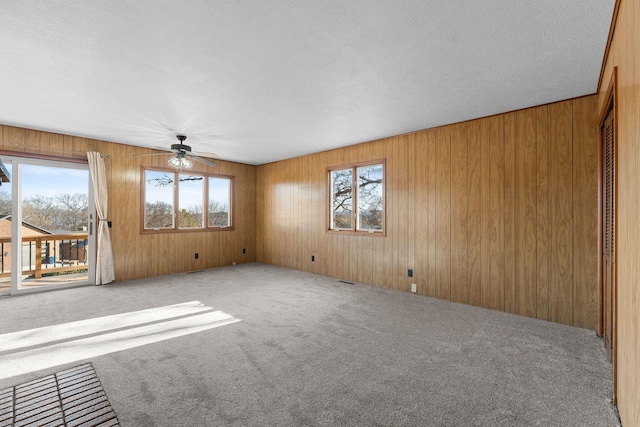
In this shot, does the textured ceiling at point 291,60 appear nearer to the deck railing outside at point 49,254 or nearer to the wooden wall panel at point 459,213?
the wooden wall panel at point 459,213

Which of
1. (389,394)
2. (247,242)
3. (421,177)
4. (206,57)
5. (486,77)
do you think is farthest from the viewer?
(247,242)

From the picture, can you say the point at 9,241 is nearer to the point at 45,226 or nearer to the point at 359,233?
the point at 45,226

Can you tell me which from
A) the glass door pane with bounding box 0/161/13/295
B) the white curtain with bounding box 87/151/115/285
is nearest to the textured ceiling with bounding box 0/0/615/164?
the white curtain with bounding box 87/151/115/285

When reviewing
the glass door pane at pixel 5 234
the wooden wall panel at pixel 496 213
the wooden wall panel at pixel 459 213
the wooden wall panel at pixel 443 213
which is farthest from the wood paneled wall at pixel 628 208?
the glass door pane at pixel 5 234

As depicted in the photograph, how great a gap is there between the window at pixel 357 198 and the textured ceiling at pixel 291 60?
1.31 metres

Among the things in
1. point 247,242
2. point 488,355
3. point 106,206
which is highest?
point 106,206

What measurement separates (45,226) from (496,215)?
22.7 ft

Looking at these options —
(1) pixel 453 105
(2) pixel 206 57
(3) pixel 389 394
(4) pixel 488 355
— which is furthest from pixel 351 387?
(1) pixel 453 105

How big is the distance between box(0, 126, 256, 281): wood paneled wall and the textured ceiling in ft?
1.94

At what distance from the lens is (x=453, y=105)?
3494 millimetres

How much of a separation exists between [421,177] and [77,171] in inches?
228

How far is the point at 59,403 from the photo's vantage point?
1.87 metres

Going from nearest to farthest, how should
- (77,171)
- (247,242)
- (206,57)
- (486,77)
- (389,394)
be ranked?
(389,394) → (206,57) → (486,77) → (77,171) → (247,242)

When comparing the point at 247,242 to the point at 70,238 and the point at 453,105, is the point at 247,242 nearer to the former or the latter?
the point at 70,238
